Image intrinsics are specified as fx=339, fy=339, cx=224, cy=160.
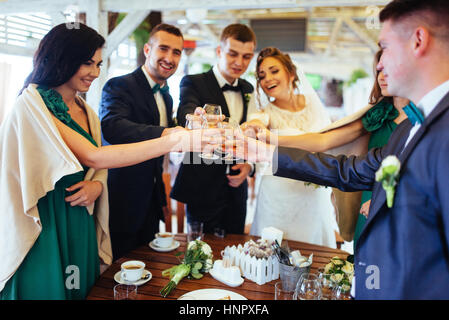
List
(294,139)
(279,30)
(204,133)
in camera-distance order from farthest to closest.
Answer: (279,30) → (294,139) → (204,133)

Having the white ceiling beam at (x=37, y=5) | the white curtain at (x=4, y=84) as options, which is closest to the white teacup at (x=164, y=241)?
the white curtain at (x=4, y=84)

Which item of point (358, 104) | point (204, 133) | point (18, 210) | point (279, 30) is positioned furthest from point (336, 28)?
point (18, 210)

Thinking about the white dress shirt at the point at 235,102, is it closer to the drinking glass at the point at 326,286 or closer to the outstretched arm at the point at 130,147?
the outstretched arm at the point at 130,147

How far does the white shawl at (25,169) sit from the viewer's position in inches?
60.2

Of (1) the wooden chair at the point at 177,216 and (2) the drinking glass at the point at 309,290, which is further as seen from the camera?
(1) the wooden chair at the point at 177,216

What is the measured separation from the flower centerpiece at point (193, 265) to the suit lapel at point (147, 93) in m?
1.06

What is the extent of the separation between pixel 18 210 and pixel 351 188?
1.53m

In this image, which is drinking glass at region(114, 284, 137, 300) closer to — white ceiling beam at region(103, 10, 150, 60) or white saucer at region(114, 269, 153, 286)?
white saucer at region(114, 269, 153, 286)

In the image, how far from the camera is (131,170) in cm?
240

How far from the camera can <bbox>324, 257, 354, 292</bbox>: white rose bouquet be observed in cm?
147

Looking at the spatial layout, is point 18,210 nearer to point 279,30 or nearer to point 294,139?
point 294,139

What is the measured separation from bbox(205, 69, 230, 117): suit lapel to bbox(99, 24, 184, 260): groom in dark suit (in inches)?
11.4

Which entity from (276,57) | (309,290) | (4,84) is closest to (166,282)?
(309,290)
